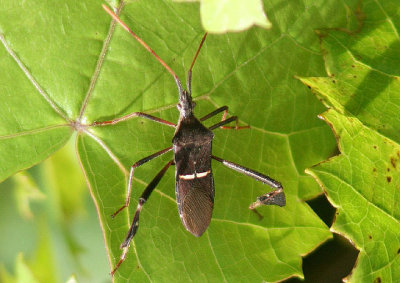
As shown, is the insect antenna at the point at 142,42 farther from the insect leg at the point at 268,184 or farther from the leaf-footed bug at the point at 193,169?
the insect leg at the point at 268,184

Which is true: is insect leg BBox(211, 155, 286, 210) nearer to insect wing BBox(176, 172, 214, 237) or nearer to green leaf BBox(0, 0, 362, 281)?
green leaf BBox(0, 0, 362, 281)

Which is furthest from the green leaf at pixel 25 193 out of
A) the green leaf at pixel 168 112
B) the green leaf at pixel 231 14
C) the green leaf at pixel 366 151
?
the green leaf at pixel 366 151

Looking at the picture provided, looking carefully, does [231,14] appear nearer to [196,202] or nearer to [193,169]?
[193,169]

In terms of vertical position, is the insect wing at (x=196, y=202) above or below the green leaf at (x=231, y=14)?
below

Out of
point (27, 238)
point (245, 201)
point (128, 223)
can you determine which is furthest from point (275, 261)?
point (27, 238)

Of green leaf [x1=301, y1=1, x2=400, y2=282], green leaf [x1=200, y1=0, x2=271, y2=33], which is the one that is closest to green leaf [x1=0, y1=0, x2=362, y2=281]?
green leaf [x1=301, y1=1, x2=400, y2=282]

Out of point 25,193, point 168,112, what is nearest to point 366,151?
point 168,112

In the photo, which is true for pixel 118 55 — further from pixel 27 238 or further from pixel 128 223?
pixel 27 238
